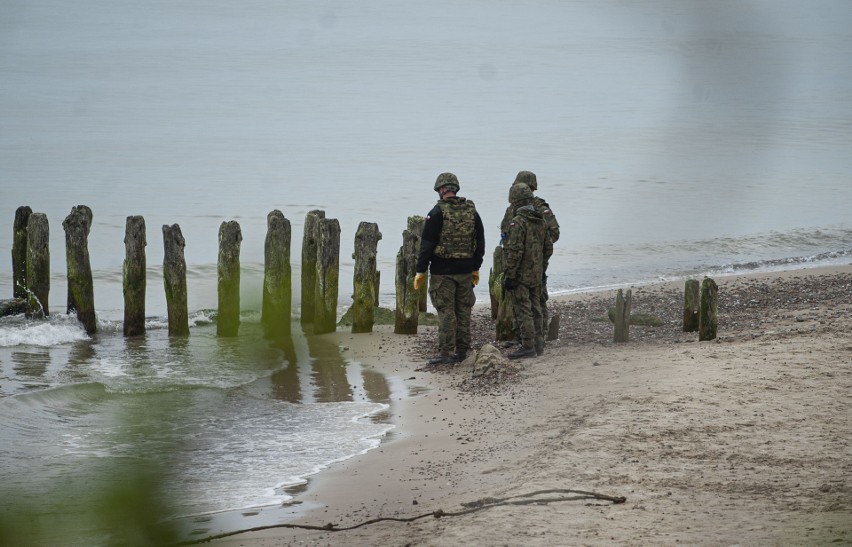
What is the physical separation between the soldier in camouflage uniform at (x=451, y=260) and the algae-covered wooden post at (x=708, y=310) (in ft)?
7.90

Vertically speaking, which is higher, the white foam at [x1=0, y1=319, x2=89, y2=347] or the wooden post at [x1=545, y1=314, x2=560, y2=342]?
the wooden post at [x1=545, y1=314, x2=560, y2=342]

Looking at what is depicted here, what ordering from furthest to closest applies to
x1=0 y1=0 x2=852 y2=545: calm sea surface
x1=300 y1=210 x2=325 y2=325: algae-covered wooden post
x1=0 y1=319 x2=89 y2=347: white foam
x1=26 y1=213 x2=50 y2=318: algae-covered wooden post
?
x1=26 y1=213 x2=50 y2=318: algae-covered wooden post < x1=300 y1=210 x2=325 y2=325: algae-covered wooden post < x1=0 y1=319 x2=89 y2=347: white foam < x1=0 y1=0 x2=852 y2=545: calm sea surface

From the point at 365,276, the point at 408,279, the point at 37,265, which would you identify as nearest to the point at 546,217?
the point at 408,279

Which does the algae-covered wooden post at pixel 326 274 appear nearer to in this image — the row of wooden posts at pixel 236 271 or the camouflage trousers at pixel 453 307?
the row of wooden posts at pixel 236 271

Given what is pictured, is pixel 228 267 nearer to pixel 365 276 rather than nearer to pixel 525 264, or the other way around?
pixel 365 276

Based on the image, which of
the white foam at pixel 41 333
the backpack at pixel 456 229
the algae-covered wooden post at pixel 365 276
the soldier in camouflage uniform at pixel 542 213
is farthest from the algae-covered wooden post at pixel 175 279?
the soldier in camouflage uniform at pixel 542 213

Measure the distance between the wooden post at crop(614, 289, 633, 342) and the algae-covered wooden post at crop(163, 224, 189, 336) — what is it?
5.89 meters

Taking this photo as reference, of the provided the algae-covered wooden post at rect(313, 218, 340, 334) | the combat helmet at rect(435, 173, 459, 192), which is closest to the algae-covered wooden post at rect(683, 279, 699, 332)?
the combat helmet at rect(435, 173, 459, 192)

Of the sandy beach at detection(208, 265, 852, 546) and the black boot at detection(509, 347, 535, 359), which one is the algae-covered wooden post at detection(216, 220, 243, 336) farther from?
the black boot at detection(509, 347, 535, 359)

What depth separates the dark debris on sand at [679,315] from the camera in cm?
1113

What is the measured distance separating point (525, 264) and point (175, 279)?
5256 millimetres

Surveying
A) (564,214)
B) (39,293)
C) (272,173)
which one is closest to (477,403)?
(39,293)

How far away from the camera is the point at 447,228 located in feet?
35.0

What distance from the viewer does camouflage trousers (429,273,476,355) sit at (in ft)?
35.8
